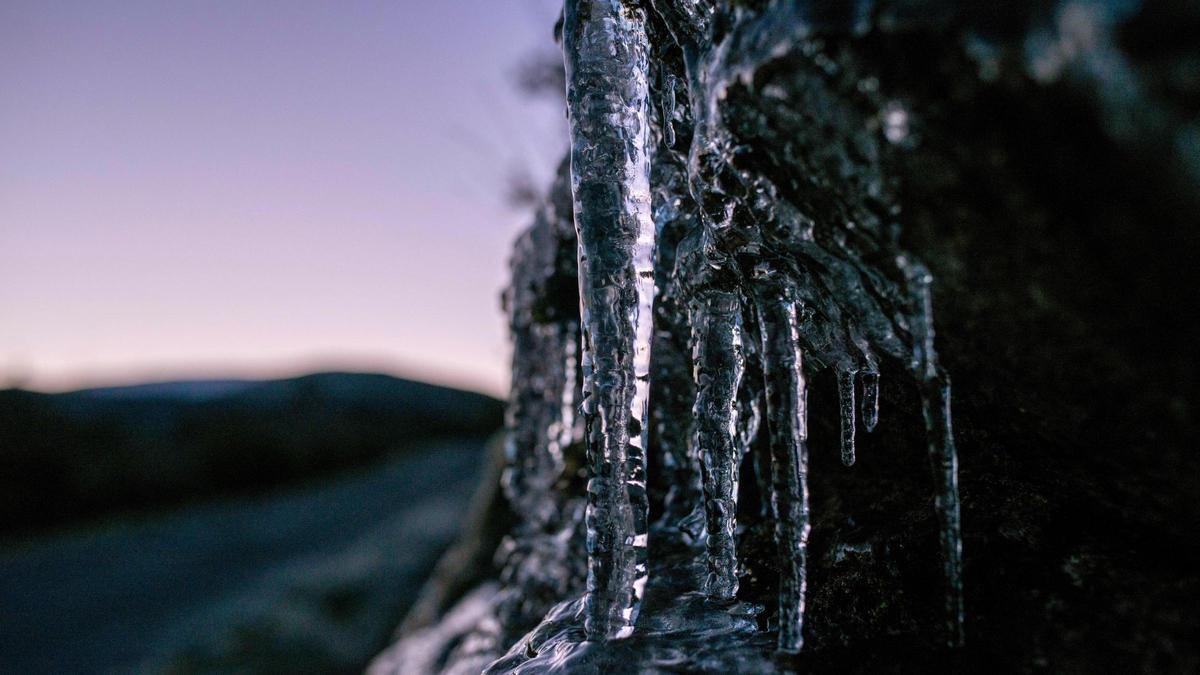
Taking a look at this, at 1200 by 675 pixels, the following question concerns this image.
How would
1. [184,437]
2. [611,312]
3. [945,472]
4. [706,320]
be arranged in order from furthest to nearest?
[184,437] < [706,320] < [611,312] < [945,472]

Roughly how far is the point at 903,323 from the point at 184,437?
15.4m

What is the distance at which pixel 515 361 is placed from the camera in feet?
10.0

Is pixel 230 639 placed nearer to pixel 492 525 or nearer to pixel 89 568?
pixel 492 525

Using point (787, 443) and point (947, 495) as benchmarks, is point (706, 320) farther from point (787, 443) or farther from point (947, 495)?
point (947, 495)

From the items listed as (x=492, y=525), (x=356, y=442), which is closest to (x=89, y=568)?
(x=356, y=442)

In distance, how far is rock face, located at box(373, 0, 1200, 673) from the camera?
0.91 metres

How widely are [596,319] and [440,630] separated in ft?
8.13

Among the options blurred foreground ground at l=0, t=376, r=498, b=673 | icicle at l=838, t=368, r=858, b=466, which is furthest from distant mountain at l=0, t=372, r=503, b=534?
icicle at l=838, t=368, r=858, b=466

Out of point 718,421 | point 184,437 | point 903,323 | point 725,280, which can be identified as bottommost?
point 184,437

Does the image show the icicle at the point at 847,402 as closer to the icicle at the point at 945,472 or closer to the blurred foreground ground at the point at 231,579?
the icicle at the point at 945,472

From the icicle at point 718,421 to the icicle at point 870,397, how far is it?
0.92ft

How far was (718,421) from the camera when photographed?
1.72 metres

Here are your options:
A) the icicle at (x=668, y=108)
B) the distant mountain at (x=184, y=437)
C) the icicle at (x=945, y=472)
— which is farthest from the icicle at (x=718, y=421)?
the distant mountain at (x=184, y=437)

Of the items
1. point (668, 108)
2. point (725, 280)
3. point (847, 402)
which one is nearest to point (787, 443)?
point (847, 402)
